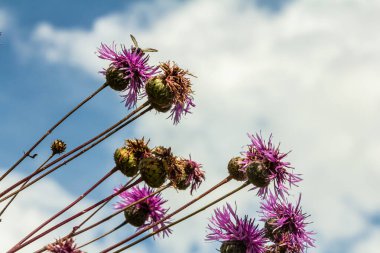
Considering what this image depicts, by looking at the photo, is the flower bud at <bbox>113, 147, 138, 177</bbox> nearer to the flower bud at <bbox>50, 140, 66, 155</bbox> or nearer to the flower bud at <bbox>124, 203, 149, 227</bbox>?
the flower bud at <bbox>124, 203, 149, 227</bbox>

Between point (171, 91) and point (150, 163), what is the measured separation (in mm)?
1213

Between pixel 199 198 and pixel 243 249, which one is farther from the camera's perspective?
pixel 243 249

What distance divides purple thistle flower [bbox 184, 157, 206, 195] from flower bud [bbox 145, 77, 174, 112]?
1.36 metres

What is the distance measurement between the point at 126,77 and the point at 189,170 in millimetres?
1951

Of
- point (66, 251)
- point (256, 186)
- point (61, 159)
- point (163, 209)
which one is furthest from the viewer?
point (163, 209)

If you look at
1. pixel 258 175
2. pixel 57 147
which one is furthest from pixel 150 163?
pixel 57 147

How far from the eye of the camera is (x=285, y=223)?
9.00 metres

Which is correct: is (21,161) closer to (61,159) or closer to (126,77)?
(61,159)

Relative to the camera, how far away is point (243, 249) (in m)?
8.04

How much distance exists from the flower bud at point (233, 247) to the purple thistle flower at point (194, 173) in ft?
4.16

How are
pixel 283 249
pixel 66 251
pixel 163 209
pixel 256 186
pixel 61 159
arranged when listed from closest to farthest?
pixel 66 251
pixel 61 159
pixel 256 186
pixel 283 249
pixel 163 209

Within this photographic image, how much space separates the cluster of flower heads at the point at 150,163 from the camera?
743 centimetres

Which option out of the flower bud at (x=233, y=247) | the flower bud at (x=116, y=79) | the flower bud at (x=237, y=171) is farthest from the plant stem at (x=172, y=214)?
the flower bud at (x=116, y=79)

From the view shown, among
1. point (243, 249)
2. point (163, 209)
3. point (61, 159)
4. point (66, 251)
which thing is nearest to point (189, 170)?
point (163, 209)
